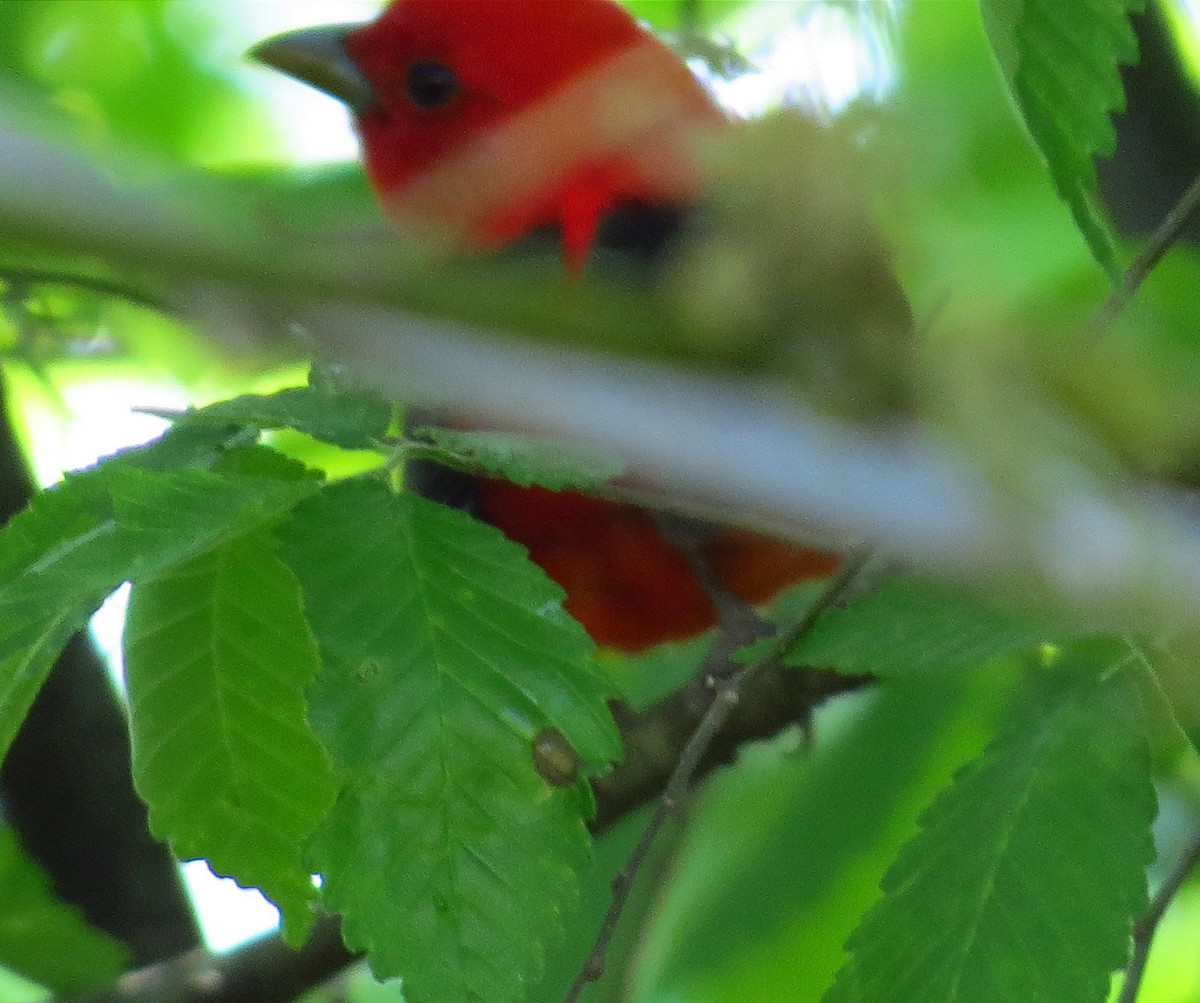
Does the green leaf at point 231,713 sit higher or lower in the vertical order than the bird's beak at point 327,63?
lower

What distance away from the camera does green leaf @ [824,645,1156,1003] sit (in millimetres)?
1061

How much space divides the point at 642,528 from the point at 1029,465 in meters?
1.64

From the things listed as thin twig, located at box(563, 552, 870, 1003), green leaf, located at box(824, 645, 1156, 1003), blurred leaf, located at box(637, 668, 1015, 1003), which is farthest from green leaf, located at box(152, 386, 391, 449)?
blurred leaf, located at box(637, 668, 1015, 1003)

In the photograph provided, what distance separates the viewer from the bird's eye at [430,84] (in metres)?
2.59

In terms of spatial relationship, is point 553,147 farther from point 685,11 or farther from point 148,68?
point 148,68

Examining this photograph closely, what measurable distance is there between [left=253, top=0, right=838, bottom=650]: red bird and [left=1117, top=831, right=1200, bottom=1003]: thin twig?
0.56 meters

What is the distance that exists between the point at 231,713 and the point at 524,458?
270 millimetres

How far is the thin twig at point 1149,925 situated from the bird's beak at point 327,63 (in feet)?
5.79

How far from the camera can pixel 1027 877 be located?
3.55 feet

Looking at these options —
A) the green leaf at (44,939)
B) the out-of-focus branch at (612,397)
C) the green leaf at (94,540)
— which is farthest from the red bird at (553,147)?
the green leaf at (44,939)

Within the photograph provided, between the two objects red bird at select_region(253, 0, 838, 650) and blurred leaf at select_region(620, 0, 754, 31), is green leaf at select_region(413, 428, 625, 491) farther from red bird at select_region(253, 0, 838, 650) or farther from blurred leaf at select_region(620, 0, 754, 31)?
blurred leaf at select_region(620, 0, 754, 31)

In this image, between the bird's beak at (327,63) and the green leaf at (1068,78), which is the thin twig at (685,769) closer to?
the green leaf at (1068,78)

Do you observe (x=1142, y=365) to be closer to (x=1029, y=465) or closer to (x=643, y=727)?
(x=1029, y=465)

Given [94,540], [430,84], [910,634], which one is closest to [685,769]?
[910,634]
